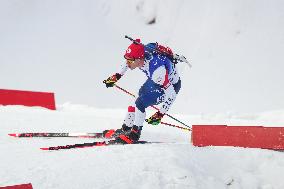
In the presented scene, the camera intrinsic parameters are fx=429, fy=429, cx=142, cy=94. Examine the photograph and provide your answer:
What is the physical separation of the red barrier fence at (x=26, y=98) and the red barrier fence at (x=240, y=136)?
5.94 m

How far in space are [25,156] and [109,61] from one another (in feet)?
39.5

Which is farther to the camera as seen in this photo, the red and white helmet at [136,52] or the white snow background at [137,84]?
the red and white helmet at [136,52]

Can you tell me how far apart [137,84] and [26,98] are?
5709mm

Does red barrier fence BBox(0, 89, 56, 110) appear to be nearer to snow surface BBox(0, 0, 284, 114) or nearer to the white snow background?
the white snow background

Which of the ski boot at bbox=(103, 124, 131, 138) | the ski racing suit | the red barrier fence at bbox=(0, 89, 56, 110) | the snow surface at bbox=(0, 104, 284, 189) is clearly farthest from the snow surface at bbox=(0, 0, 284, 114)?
the snow surface at bbox=(0, 104, 284, 189)

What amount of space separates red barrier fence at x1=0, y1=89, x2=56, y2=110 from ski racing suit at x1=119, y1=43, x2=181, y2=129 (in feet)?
15.7

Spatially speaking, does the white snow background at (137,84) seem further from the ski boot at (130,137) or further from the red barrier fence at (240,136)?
the ski boot at (130,137)

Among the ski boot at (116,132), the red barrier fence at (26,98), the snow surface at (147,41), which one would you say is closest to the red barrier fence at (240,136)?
the ski boot at (116,132)

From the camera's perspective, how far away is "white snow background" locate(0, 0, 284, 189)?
4414 mm

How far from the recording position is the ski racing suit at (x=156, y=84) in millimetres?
6141

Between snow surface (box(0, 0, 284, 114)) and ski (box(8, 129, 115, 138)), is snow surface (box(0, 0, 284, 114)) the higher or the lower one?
the higher one

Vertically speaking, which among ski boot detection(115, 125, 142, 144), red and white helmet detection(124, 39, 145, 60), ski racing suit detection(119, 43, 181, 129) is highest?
red and white helmet detection(124, 39, 145, 60)

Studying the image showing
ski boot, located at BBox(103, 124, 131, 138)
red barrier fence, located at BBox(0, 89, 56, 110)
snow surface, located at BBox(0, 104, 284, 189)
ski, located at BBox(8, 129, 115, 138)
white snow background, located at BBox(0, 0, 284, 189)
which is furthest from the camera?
red barrier fence, located at BBox(0, 89, 56, 110)

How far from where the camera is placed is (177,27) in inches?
657
